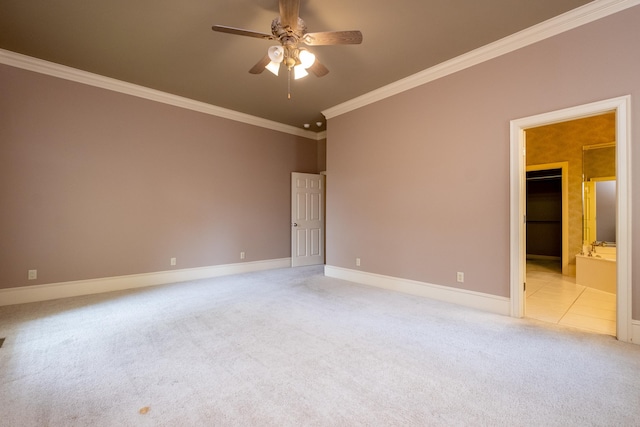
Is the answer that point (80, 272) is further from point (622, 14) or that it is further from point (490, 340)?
point (622, 14)

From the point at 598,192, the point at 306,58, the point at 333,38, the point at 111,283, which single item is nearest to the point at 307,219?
the point at 111,283

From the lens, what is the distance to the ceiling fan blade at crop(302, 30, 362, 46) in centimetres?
232

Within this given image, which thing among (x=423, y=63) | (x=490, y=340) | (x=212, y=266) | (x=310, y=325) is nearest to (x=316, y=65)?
(x=423, y=63)

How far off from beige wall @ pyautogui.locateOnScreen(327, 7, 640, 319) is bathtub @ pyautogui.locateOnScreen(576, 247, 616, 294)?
7.00 ft

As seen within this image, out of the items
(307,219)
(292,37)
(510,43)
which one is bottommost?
(307,219)

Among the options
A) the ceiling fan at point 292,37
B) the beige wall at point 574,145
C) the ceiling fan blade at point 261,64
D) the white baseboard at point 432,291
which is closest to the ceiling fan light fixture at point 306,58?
the ceiling fan at point 292,37

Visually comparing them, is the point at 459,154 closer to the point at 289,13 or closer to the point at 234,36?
the point at 289,13

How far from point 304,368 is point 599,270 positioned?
190 inches

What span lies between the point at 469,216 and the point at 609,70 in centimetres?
179

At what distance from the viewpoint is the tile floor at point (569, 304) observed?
2.88 meters

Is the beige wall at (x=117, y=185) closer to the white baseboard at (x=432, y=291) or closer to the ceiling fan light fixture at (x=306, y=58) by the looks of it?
the white baseboard at (x=432, y=291)

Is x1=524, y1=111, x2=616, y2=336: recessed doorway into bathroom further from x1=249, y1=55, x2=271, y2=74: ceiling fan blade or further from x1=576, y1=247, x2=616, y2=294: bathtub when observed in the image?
x1=249, y1=55, x2=271, y2=74: ceiling fan blade

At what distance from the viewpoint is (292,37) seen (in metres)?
2.51

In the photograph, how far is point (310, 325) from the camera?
2826 mm
